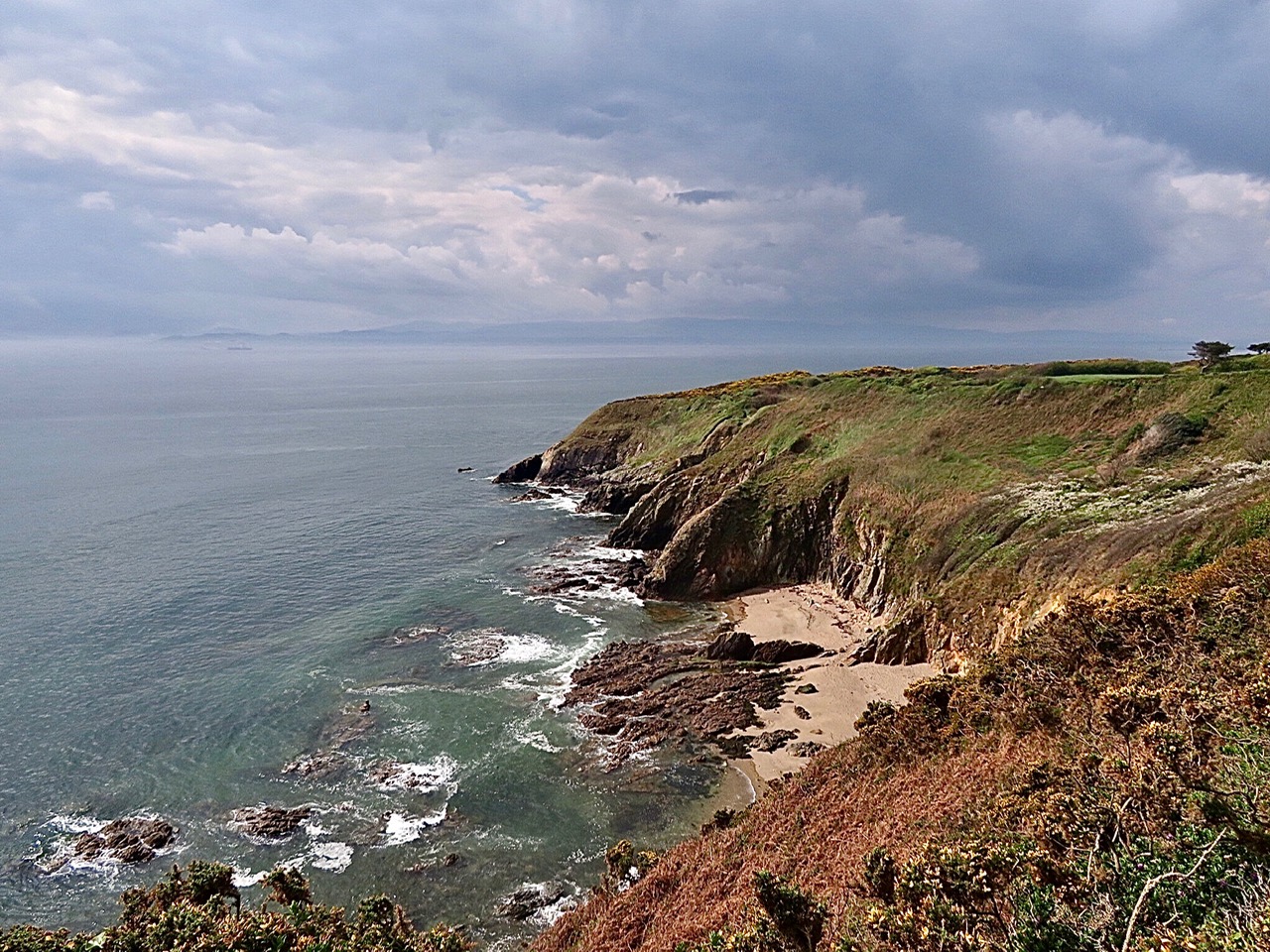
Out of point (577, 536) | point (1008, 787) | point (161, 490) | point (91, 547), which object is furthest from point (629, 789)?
point (161, 490)

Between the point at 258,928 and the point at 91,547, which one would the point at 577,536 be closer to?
the point at 91,547

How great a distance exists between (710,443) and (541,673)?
3867 cm

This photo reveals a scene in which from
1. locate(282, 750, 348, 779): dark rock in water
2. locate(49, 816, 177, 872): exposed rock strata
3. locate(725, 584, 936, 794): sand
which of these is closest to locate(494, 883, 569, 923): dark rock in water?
locate(725, 584, 936, 794): sand

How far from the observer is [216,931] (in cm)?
1128

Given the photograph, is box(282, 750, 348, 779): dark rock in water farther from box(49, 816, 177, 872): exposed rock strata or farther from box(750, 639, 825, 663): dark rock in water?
box(750, 639, 825, 663): dark rock in water

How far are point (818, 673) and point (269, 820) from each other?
23836 mm

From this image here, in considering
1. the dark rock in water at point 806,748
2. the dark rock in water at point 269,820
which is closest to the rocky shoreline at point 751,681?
the dark rock in water at point 806,748

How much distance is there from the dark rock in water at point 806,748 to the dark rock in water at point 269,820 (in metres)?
18.8

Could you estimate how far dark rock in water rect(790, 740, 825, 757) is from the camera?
90.7ft

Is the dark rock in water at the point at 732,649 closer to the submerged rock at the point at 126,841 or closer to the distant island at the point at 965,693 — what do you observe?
the distant island at the point at 965,693

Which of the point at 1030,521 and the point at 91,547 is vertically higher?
the point at 1030,521

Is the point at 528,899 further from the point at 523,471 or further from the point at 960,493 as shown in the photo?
the point at 523,471

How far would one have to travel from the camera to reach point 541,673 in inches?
1422

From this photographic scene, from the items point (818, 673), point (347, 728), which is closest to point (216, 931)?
point (347, 728)
